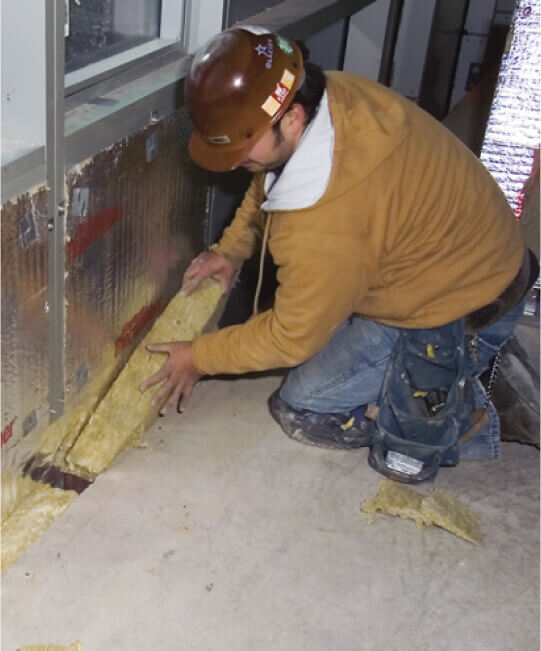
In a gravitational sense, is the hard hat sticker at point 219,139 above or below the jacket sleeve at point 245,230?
above

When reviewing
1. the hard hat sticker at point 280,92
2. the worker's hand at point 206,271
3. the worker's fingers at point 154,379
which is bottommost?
the worker's fingers at point 154,379

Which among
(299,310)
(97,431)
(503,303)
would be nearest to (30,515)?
(97,431)

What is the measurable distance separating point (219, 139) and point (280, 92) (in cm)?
18

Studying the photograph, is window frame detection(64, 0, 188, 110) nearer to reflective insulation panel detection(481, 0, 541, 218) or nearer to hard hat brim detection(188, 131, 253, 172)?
hard hat brim detection(188, 131, 253, 172)

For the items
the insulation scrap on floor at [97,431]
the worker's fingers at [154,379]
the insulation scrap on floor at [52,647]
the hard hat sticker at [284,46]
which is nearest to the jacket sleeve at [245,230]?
the insulation scrap on floor at [97,431]

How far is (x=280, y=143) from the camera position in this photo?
1869mm

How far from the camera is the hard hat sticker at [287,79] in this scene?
1794mm

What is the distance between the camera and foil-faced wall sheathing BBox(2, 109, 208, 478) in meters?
1.76

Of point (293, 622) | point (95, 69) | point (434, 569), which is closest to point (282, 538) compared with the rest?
point (293, 622)

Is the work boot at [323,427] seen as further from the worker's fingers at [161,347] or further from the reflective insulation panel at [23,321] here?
the reflective insulation panel at [23,321]

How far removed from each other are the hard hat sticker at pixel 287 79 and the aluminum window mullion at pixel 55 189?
0.48m

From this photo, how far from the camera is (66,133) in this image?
5.79 ft

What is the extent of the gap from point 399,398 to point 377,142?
0.86 metres

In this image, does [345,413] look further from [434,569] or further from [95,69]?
[95,69]
